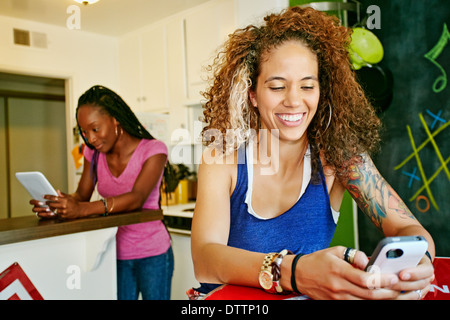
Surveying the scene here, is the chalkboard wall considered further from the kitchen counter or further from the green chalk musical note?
the kitchen counter

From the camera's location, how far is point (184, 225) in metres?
2.77

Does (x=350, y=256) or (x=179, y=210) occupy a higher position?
(x=350, y=256)

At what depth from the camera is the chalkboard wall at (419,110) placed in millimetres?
2029

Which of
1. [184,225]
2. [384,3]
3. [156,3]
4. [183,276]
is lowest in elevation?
[183,276]

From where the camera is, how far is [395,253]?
566 millimetres

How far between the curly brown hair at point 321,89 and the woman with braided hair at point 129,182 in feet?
2.52

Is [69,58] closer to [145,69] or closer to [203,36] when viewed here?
[145,69]

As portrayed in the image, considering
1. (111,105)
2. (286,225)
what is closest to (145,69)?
(111,105)

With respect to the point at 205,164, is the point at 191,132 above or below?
above

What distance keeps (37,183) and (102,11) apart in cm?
233

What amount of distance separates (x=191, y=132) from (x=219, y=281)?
8.91ft

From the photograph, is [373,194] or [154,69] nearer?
[373,194]
